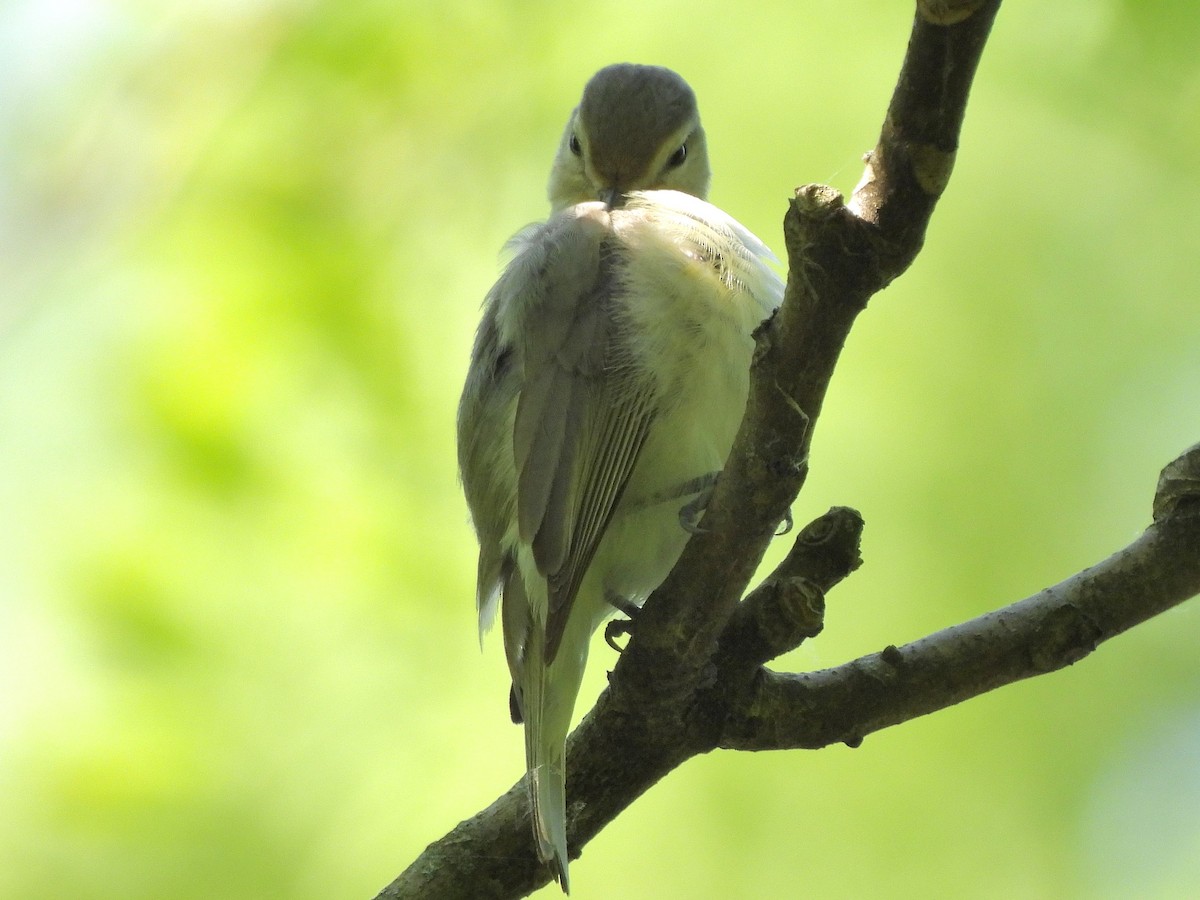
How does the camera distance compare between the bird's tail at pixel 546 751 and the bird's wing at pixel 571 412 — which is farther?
the bird's wing at pixel 571 412

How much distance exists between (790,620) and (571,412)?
0.68 m

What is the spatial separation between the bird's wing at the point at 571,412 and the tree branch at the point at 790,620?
0.30 m

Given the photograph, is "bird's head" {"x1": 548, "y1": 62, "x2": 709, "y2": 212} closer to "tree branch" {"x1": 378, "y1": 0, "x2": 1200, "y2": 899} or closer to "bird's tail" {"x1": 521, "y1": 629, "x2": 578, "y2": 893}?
"bird's tail" {"x1": 521, "y1": 629, "x2": 578, "y2": 893}

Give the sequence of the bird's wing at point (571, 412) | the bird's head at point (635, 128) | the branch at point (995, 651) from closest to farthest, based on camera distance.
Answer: the branch at point (995, 651)
the bird's wing at point (571, 412)
the bird's head at point (635, 128)

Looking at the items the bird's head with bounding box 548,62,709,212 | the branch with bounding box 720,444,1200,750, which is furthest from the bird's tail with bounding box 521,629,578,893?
the bird's head with bounding box 548,62,709,212

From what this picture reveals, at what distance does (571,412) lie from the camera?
2.63m

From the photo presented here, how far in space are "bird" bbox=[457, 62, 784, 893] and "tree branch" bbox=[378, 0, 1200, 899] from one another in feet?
0.49

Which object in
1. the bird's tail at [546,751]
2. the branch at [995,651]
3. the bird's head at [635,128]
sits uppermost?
the bird's head at [635,128]

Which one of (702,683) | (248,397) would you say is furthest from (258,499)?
(702,683)

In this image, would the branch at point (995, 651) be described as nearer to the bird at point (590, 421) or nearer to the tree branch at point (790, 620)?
the tree branch at point (790, 620)

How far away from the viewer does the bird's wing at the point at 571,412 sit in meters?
2.52

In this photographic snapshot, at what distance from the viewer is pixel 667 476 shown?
2668 mm

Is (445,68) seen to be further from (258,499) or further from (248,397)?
(258,499)

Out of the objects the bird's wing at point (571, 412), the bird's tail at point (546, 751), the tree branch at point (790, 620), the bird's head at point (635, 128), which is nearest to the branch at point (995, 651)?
the tree branch at point (790, 620)
